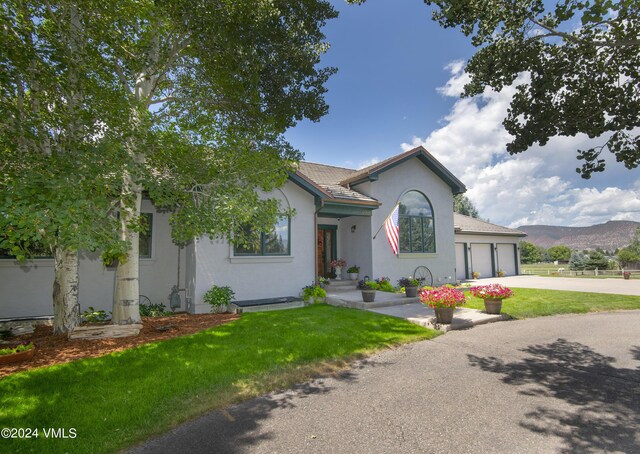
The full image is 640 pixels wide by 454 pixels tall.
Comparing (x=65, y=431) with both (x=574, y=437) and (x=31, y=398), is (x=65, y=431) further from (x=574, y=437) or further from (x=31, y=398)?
(x=574, y=437)

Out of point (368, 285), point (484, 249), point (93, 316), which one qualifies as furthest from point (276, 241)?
point (484, 249)

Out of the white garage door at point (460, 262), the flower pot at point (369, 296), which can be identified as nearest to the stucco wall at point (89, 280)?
the flower pot at point (369, 296)

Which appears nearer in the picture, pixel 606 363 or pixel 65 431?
pixel 65 431

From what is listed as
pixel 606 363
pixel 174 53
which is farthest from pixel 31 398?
pixel 606 363

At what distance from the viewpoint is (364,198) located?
48.0 feet

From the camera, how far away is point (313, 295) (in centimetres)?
Answer: 1189

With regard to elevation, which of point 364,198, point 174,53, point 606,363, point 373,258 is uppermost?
point 174,53

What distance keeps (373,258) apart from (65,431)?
12225 millimetres

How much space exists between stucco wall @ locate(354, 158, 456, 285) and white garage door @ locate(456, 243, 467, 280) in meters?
6.00

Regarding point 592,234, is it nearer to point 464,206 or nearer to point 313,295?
point 464,206

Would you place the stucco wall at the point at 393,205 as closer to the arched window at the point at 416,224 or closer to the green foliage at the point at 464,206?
the arched window at the point at 416,224

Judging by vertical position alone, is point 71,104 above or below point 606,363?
above

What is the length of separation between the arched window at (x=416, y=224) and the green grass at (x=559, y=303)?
169 inches

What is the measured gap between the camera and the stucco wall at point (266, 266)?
34.9ft
